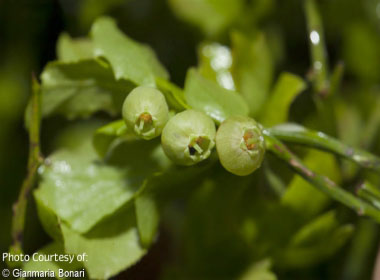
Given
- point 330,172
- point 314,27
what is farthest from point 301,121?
point 314,27

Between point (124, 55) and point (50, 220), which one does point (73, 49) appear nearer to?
point (124, 55)

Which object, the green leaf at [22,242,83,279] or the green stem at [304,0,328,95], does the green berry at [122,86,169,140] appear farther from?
the green stem at [304,0,328,95]

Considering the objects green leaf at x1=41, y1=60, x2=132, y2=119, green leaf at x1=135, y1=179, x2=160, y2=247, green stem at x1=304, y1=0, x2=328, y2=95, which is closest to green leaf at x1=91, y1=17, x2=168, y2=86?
green leaf at x1=41, y1=60, x2=132, y2=119

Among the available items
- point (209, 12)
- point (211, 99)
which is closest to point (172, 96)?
point (211, 99)

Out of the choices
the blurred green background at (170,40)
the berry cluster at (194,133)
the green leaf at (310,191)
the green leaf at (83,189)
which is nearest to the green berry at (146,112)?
the berry cluster at (194,133)

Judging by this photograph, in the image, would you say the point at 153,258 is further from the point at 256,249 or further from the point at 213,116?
the point at 213,116

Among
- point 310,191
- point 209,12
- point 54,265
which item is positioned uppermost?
point 209,12
